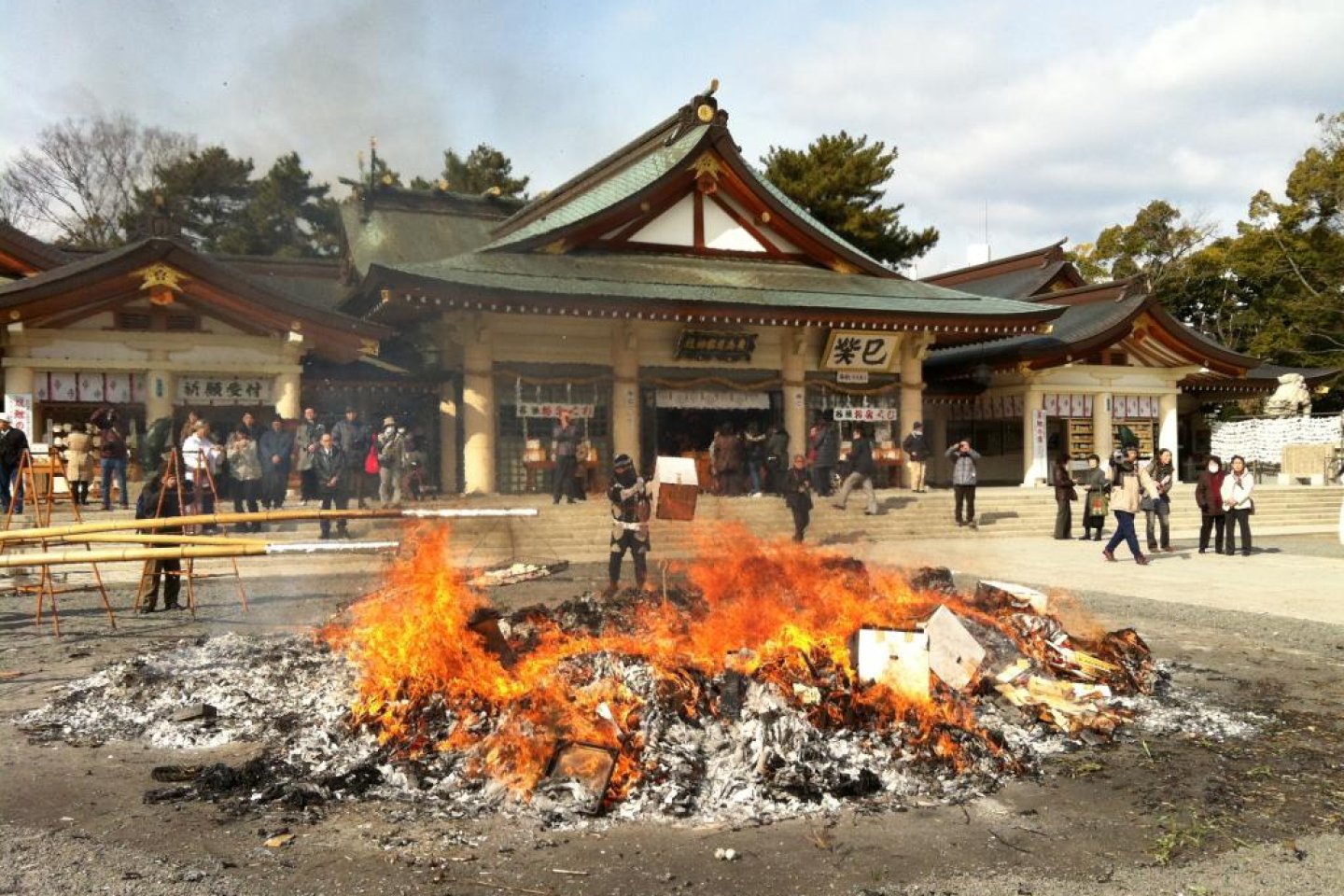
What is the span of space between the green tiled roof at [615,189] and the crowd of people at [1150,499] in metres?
10.7

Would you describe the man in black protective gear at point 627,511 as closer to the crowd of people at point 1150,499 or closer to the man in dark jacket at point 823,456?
the crowd of people at point 1150,499

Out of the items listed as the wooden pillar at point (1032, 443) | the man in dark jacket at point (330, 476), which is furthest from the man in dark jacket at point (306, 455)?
the wooden pillar at point (1032, 443)

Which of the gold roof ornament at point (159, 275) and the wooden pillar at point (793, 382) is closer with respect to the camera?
the gold roof ornament at point (159, 275)

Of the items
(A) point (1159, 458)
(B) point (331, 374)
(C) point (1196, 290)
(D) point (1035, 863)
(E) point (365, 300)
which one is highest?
(C) point (1196, 290)

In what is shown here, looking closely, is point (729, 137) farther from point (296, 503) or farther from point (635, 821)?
point (635, 821)

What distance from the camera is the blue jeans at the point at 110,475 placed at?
1544 centimetres

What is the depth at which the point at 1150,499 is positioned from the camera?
578 inches

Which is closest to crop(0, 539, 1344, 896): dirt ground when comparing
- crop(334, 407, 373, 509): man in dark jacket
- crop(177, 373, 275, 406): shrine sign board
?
crop(334, 407, 373, 509): man in dark jacket

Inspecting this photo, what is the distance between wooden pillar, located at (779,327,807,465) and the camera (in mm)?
21375

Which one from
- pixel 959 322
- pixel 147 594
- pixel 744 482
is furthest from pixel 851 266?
pixel 147 594

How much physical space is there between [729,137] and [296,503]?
39.3 ft

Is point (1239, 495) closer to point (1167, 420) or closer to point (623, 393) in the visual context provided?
point (623, 393)

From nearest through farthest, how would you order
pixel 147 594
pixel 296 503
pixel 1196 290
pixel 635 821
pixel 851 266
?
pixel 635 821 → pixel 147 594 → pixel 296 503 → pixel 851 266 → pixel 1196 290

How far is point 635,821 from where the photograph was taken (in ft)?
14.6
